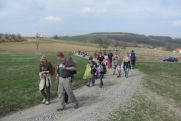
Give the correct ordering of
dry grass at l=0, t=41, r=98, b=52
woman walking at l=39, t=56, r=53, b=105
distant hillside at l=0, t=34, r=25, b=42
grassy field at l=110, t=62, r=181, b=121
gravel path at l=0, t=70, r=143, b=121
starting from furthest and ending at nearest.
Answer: distant hillside at l=0, t=34, r=25, b=42
dry grass at l=0, t=41, r=98, b=52
woman walking at l=39, t=56, r=53, b=105
grassy field at l=110, t=62, r=181, b=121
gravel path at l=0, t=70, r=143, b=121

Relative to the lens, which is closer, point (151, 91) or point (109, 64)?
point (151, 91)

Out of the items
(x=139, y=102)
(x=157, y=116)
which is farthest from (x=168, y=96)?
(x=157, y=116)

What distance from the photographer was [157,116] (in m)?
16.2

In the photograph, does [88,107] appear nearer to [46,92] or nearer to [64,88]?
[64,88]

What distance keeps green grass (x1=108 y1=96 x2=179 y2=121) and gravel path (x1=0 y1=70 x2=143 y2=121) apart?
1.17 feet

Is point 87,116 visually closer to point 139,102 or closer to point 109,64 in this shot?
point 139,102

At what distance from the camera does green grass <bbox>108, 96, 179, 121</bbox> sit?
1442cm

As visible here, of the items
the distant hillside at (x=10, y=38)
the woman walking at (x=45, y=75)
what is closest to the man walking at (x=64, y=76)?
the woman walking at (x=45, y=75)

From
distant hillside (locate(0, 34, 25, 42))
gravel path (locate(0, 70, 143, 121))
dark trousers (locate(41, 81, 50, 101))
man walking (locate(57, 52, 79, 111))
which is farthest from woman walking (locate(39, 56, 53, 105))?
distant hillside (locate(0, 34, 25, 42))

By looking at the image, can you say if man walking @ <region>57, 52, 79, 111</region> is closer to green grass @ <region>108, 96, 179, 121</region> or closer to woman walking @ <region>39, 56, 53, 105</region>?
woman walking @ <region>39, 56, 53, 105</region>

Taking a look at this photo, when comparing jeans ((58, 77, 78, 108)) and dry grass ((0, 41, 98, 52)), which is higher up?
jeans ((58, 77, 78, 108))

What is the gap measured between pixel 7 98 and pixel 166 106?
25.6 ft

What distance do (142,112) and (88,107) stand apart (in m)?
2.43

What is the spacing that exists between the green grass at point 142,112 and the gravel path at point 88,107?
14.0 inches
